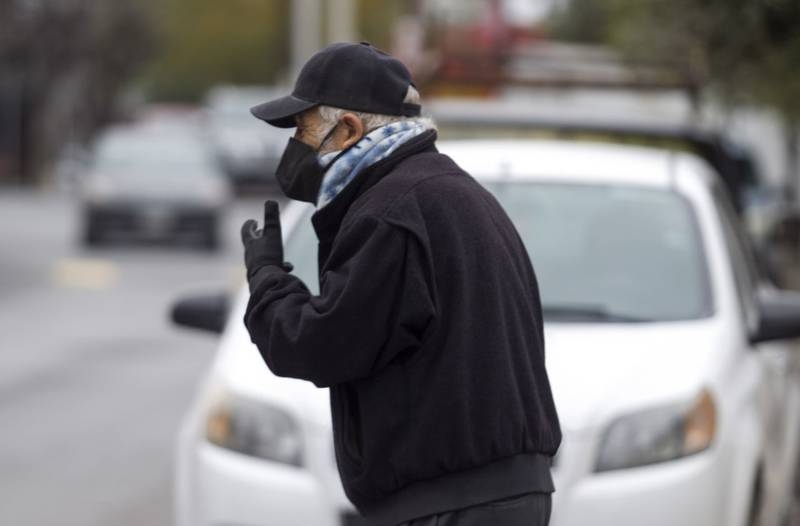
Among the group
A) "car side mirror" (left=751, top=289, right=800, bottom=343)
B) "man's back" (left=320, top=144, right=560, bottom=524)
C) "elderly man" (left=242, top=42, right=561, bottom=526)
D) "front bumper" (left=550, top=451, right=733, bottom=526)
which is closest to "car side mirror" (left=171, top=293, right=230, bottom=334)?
"front bumper" (left=550, top=451, right=733, bottom=526)

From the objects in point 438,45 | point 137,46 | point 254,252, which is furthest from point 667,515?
point 137,46

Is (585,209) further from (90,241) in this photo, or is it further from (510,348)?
(90,241)

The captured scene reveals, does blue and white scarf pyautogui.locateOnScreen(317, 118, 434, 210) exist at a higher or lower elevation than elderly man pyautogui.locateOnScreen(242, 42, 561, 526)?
higher

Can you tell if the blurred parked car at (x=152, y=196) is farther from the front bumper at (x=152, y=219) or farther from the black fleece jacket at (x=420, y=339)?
the black fleece jacket at (x=420, y=339)

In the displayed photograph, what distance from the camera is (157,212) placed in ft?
82.0

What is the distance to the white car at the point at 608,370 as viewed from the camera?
523 centimetres

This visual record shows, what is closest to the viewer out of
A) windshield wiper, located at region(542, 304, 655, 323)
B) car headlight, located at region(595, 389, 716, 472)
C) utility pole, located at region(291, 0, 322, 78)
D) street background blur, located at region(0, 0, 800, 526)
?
car headlight, located at region(595, 389, 716, 472)

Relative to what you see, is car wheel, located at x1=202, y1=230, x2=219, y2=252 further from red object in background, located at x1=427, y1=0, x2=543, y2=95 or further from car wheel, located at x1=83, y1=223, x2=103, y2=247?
red object in background, located at x1=427, y1=0, x2=543, y2=95

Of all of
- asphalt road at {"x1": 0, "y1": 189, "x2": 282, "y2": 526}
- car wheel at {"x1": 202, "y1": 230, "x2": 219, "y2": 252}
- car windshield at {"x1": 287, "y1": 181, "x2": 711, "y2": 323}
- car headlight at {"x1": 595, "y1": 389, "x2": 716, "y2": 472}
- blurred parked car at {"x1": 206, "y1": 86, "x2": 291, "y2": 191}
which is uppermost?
car windshield at {"x1": 287, "y1": 181, "x2": 711, "y2": 323}

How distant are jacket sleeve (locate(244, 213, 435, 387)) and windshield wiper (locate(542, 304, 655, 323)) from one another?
8.35 ft

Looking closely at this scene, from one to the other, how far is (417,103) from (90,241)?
72.0ft

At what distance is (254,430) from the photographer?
17.8 ft

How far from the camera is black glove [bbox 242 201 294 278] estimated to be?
369cm

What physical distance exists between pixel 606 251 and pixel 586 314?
1.38 feet
